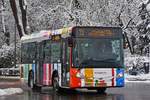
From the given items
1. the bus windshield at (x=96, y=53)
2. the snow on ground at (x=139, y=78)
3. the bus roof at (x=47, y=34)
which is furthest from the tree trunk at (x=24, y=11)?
the bus windshield at (x=96, y=53)

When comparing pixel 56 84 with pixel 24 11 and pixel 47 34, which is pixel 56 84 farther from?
pixel 24 11

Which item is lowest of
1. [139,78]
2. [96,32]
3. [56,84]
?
[139,78]

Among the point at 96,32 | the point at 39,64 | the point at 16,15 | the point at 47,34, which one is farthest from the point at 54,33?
the point at 16,15

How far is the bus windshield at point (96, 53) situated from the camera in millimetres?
22828

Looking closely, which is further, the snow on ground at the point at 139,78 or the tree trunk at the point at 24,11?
the tree trunk at the point at 24,11

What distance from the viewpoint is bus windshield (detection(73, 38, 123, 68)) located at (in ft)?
74.9

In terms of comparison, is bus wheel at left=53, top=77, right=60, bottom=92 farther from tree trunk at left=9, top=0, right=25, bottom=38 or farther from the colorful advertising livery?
tree trunk at left=9, top=0, right=25, bottom=38

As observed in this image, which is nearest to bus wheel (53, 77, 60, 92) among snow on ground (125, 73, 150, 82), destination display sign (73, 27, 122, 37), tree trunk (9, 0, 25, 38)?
destination display sign (73, 27, 122, 37)

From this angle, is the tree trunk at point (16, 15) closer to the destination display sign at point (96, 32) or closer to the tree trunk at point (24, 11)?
the tree trunk at point (24, 11)

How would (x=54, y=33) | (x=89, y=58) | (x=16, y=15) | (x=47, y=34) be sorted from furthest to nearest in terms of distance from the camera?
1. (x=16, y=15)
2. (x=47, y=34)
3. (x=54, y=33)
4. (x=89, y=58)

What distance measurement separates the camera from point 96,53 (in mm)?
22891

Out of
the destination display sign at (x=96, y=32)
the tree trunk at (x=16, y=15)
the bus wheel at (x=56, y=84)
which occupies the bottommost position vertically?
the bus wheel at (x=56, y=84)

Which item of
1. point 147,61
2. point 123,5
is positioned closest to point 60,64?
point 147,61

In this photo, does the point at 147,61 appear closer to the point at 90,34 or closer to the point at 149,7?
the point at 149,7
